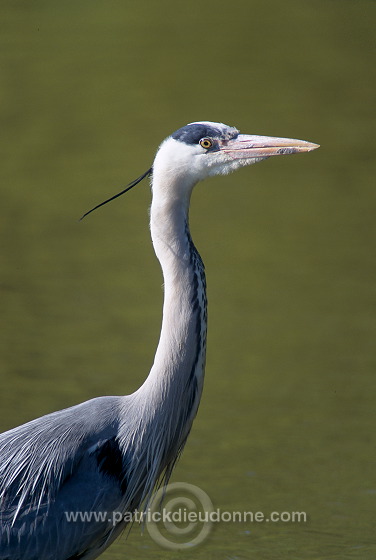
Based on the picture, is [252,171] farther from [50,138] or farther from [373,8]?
[373,8]

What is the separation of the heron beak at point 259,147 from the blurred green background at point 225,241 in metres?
1.64

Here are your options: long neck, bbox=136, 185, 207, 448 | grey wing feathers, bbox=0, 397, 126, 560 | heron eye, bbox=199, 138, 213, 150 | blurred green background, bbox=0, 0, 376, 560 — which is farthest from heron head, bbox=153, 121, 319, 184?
blurred green background, bbox=0, 0, 376, 560

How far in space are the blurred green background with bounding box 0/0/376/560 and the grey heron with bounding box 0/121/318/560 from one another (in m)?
0.79

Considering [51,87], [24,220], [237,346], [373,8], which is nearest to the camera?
[237,346]

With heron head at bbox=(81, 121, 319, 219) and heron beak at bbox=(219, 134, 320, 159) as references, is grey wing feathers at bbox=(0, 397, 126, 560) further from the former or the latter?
heron beak at bbox=(219, 134, 320, 159)

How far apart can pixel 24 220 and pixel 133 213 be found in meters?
0.85

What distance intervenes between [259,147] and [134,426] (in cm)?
104

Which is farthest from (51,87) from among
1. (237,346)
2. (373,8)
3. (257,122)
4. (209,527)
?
(209,527)

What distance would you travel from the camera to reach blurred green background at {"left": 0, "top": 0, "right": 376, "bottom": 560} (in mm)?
5191

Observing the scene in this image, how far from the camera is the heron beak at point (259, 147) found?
147 inches

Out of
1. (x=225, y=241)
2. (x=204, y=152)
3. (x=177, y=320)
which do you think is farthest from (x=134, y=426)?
(x=225, y=241)

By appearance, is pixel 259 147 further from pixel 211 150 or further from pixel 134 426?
pixel 134 426

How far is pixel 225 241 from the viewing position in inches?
324

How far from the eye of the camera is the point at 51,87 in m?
10.6
